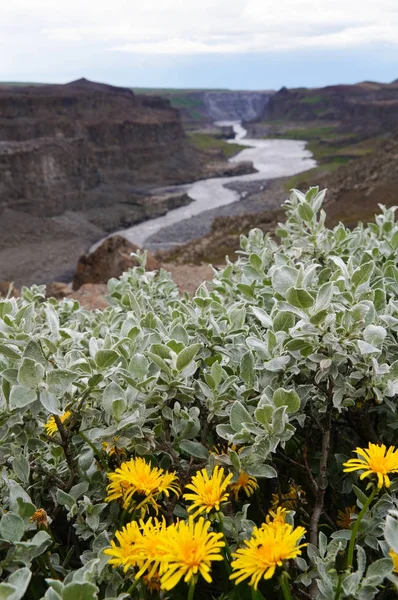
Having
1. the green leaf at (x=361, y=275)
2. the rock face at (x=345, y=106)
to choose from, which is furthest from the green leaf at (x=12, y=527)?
the rock face at (x=345, y=106)

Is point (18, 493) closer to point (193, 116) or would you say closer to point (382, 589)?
point (382, 589)

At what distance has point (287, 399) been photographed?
1712mm

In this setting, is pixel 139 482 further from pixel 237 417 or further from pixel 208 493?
pixel 237 417

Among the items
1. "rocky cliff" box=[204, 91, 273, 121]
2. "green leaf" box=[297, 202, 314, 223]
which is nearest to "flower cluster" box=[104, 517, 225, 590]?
"green leaf" box=[297, 202, 314, 223]

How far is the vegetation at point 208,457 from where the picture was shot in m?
1.47

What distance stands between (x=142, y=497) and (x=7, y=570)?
42 cm

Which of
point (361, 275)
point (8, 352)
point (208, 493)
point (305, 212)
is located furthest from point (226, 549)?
point (305, 212)

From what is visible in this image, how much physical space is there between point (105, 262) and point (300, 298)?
54.6 feet

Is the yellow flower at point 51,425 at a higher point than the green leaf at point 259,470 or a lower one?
lower

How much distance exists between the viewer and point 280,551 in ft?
4.34

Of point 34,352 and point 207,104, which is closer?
point 34,352

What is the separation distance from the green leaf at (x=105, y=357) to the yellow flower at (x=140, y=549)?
0.53m

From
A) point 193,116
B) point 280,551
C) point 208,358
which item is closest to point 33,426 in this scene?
point 208,358

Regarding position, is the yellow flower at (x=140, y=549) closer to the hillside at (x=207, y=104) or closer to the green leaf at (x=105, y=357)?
the green leaf at (x=105, y=357)
